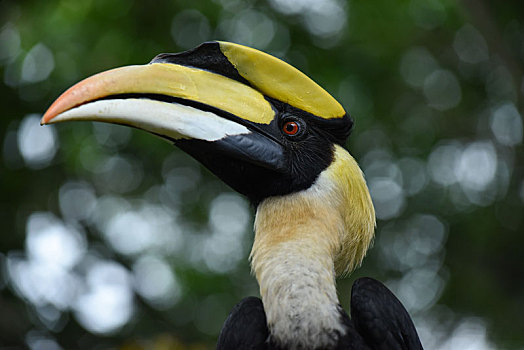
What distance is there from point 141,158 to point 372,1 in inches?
131

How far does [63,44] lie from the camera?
737 cm

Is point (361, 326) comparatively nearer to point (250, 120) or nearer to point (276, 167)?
point (276, 167)

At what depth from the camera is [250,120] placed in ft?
8.27

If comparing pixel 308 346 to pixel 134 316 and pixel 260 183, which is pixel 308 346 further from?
pixel 134 316

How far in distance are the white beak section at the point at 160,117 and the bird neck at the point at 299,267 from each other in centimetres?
37

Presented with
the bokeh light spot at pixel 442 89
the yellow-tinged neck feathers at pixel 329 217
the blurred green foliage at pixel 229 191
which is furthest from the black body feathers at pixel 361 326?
the bokeh light spot at pixel 442 89

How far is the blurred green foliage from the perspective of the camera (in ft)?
23.7

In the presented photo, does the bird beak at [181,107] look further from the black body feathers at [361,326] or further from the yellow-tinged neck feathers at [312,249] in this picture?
the black body feathers at [361,326]

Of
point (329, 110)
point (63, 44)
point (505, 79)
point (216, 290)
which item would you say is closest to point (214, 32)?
point (63, 44)

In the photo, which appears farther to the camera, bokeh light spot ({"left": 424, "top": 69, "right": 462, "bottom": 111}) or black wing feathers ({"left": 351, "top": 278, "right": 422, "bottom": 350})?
bokeh light spot ({"left": 424, "top": 69, "right": 462, "bottom": 111})

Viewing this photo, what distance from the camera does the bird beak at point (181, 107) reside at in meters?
2.21

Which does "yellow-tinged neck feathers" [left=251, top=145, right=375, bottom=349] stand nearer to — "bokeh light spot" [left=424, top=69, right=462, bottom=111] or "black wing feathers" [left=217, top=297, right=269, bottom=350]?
"black wing feathers" [left=217, top=297, right=269, bottom=350]

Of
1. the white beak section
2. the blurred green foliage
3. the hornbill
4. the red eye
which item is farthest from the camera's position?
the blurred green foliage

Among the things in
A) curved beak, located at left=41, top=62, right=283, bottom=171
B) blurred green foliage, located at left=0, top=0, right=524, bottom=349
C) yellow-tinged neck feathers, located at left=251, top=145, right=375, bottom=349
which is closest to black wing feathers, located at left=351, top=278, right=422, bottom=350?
yellow-tinged neck feathers, located at left=251, top=145, right=375, bottom=349
